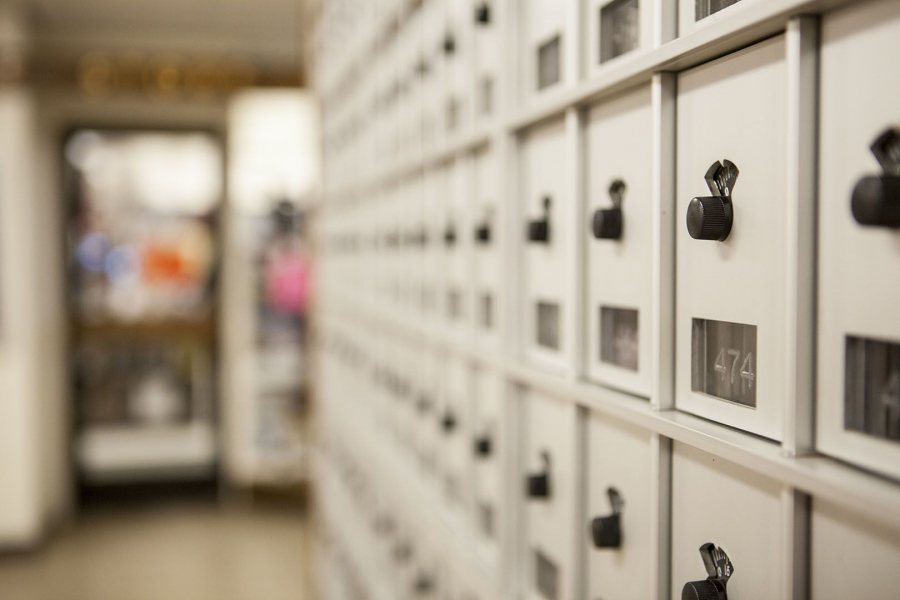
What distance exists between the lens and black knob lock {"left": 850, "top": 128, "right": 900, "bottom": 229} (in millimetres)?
536

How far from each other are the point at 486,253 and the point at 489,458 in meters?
0.32

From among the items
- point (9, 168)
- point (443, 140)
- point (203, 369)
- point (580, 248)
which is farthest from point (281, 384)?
point (580, 248)

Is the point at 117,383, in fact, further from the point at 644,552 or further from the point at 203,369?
the point at 644,552

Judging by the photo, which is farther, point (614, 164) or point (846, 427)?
point (614, 164)

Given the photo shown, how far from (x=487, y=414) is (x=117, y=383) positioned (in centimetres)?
474

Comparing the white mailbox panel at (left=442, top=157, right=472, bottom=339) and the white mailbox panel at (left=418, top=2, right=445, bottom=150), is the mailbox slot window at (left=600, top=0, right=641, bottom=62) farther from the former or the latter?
the white mailbox panel at (left=418, top=2, right=445, bottom=150)

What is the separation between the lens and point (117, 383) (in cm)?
564

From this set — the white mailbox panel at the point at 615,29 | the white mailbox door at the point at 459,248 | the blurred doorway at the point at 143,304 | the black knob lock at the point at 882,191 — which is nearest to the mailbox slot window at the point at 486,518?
the white mailbox door at the point at 459,248

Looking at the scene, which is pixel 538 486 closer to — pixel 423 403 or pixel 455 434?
pixel 455 434

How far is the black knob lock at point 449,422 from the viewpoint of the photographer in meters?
1.59

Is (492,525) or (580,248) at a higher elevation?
(580,248)

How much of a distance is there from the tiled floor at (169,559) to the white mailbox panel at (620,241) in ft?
11.7

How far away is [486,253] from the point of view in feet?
4.61

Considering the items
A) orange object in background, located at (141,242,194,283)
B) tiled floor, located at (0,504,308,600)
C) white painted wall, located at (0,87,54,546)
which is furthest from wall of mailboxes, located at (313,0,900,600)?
orange object in background, located at (141,242,194,283)
